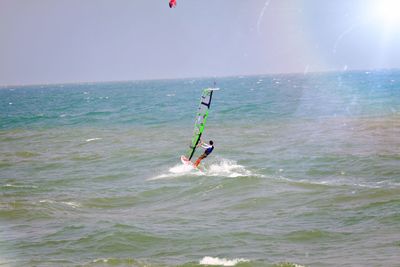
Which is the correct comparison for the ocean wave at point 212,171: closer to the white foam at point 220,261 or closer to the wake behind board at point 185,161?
the wake behind board at point 185,161

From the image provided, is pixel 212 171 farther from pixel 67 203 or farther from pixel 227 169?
pixel 67 203

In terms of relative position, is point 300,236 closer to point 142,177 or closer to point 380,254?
point 380,254

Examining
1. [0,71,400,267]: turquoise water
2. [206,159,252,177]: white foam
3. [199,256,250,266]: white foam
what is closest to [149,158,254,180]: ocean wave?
[206,159,252,177]: white foam

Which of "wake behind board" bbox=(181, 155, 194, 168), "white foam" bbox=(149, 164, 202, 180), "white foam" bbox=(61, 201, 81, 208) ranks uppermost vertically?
"wake behind board" bbox=(181, 155, 194, 168)

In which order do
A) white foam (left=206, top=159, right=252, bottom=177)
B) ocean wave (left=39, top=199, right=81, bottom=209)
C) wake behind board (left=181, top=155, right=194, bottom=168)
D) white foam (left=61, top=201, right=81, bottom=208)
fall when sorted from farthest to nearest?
wake behind board (left=181, top=155, right=194, bottom=168) → white foam (left=206, top=159, right=252, bottom=177) → ocean wave (left=39, top=199, right=81, bottom=209) → white foam (left=61, top=201, right=81, bottom=208)

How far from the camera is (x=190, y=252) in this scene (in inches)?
759

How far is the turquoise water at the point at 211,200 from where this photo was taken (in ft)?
63.0

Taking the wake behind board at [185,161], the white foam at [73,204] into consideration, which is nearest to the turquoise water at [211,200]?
the white foam at [73,204]

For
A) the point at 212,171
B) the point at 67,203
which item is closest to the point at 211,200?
the point at 212,171

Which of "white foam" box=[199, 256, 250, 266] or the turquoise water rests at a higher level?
the turquoise water

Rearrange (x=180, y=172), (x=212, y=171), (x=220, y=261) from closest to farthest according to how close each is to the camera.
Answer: (x=220, y=261), (x=212, y=171), (x=180, y=172)

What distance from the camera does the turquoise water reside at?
1919 centimetres

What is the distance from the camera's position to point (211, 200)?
2655 cm

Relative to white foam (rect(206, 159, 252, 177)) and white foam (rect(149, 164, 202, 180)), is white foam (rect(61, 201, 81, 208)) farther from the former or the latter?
white foam (rect(206, 159, 252, 177))
